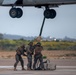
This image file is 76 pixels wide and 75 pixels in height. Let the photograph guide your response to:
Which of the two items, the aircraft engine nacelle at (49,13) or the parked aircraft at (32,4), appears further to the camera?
the aircraft engine nacelle at (49,13)

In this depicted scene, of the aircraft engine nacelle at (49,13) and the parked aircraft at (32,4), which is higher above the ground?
the parked aircraft at (32,4)

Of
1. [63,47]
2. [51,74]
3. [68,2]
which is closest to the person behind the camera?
[51,74]

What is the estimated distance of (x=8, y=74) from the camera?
127 ft

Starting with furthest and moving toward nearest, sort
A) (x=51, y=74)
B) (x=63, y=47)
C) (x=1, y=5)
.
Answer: (x=63, y=47) → (x=1, y=5) → (x=51, y=74)

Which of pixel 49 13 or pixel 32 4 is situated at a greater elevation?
pixel 32 4

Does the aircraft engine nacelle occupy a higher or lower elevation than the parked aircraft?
lower

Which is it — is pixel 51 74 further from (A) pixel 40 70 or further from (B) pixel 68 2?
(B) pixel 68 2

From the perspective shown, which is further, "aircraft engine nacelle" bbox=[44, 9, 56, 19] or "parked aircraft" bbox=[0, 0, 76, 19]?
"aircraft engine nacelle" bbox=[44, 9, 56, 19]

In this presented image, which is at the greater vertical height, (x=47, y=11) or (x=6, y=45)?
(x=47, y=11)

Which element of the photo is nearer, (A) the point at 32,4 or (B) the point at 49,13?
(A) the point at 32,4

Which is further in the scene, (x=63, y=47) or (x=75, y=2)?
(x=63, y=47)

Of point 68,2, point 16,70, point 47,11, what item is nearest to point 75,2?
point 68,2

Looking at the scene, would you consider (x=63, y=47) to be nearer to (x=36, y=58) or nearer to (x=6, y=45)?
(x=6, y=45)

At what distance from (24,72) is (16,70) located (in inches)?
76.0
